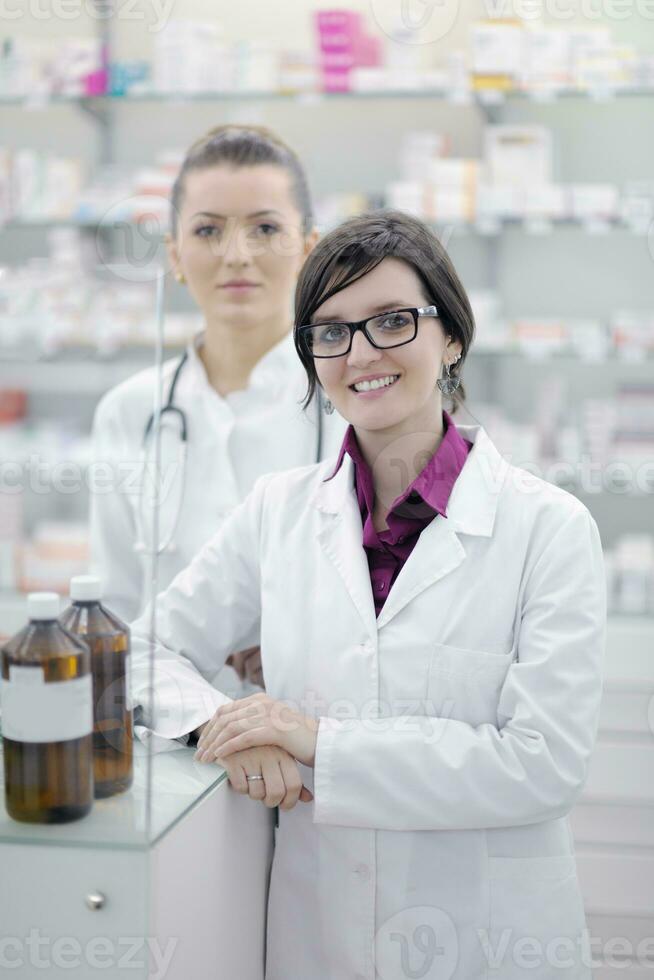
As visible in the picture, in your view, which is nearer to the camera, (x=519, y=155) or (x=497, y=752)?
(x=497, y=752)

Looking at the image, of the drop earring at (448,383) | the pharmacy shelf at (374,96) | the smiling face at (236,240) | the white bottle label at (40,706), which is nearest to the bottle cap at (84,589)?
the white bottle label at (40,706)

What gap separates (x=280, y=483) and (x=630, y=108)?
2.90 meters

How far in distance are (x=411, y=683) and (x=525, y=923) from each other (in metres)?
0.32

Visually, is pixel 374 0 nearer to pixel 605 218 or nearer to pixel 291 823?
pixel 605 218

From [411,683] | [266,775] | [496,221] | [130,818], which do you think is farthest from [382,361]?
[496,221]

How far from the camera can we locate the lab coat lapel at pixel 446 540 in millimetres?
1307

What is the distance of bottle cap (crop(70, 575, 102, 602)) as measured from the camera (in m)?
1.08

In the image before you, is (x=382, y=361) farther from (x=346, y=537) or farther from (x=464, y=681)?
(x=464, y=681)

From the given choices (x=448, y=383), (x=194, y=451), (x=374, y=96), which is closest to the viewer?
(x=448, y=383)

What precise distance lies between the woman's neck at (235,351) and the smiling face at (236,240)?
0.04m

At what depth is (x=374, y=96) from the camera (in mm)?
3662

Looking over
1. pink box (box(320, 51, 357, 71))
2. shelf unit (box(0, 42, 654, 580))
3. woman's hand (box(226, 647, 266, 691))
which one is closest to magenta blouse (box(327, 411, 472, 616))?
woman's hand (box(226, 647, 266, 691))

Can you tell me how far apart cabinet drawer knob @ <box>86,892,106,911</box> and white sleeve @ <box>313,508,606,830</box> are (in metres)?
0.31

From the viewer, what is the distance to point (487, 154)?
12.0ft
